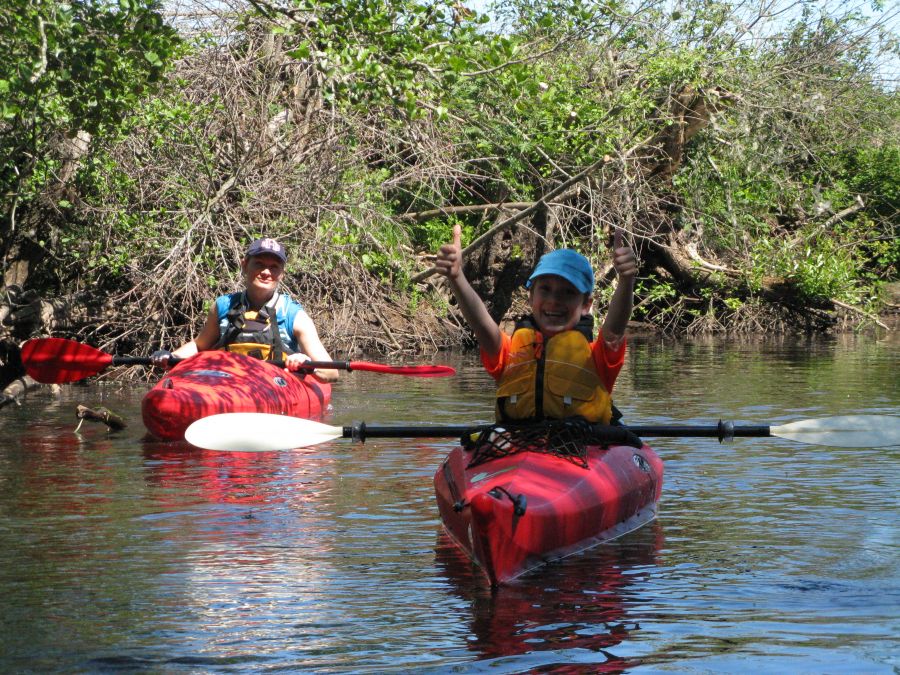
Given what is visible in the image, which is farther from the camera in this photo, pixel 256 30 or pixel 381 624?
pixel 256 30

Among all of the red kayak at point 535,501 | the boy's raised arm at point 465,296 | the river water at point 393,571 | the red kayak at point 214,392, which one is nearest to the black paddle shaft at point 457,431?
the red kayak at point 535,501

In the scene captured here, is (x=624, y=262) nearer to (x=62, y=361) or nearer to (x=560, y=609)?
(x=560, y=609)

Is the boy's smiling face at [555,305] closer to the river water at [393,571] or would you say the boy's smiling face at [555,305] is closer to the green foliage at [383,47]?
the river water at [393,571]

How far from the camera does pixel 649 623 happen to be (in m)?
4.22

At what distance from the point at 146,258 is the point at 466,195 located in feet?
17.7

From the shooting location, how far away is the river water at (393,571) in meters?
3.90

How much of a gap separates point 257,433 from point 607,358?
187 centimetres

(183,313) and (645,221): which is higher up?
(645,221)

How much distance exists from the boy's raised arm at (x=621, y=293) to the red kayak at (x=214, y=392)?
3.48m

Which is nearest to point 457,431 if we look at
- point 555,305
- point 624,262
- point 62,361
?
point 555,305

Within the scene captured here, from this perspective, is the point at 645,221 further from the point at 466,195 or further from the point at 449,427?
the point at 449,427

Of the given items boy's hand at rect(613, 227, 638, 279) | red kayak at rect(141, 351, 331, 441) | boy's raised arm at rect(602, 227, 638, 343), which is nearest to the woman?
red kayak at rect(141, 351, 331, 441)

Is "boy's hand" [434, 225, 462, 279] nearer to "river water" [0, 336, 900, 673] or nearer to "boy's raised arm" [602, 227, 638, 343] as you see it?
"boy's raised arm" [602, 227, 638, 343]

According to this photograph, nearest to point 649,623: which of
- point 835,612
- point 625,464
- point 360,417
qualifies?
point 835,612
